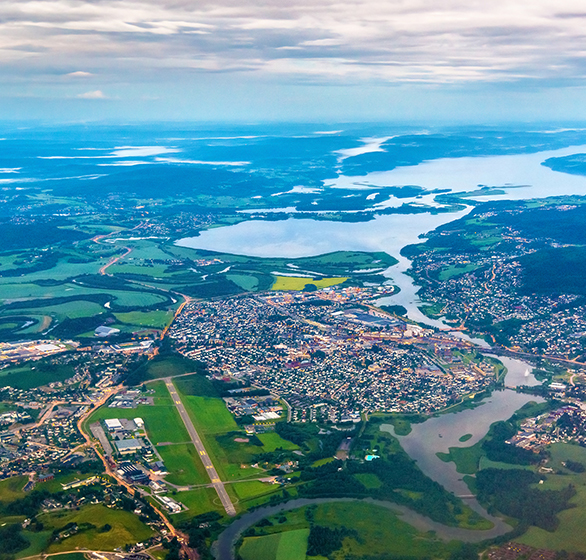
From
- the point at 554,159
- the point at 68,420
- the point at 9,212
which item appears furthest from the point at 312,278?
the point at 554,159

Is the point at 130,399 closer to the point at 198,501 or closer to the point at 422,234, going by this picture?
the point at 198,501

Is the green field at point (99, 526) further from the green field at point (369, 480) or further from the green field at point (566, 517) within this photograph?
the green field at point (566, 517)

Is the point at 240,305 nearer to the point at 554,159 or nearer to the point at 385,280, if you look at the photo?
the point at 385,280

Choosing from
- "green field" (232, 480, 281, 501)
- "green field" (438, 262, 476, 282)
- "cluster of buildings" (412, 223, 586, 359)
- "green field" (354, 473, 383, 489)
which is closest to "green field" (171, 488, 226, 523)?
"green field" (232, 480, 281, 501)

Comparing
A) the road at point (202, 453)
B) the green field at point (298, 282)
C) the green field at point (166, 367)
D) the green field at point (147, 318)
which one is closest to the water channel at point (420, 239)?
the road at point (202, 453)

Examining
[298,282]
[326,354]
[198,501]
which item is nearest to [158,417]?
[198,501]
